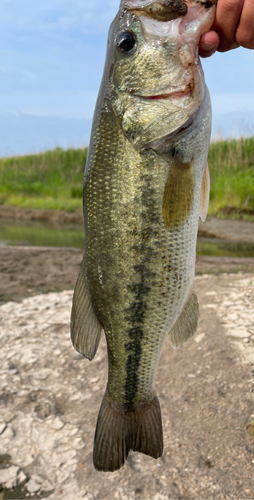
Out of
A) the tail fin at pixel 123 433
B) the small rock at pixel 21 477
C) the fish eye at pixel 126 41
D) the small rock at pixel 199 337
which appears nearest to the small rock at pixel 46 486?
the small rock at pixel 21 477

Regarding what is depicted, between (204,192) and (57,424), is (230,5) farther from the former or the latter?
(57,424)

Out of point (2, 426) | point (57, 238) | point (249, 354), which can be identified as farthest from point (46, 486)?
point (57, 238)

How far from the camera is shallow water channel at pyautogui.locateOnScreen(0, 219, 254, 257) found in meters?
10.2

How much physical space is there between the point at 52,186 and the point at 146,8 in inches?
746

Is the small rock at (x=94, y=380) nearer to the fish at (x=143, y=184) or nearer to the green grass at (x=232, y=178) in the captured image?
the fish at (x=143, y=184)

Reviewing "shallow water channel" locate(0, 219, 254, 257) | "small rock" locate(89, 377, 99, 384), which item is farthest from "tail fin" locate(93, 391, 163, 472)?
"shallow water channel" locate(0, 219, 254, 257)

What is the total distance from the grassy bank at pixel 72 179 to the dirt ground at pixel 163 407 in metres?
8.39

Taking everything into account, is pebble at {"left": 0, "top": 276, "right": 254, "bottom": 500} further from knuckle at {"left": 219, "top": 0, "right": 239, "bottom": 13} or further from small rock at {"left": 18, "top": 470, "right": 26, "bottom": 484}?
knuckle at {"left": 219, "top": 0, "right": 239, "bottom": 13}

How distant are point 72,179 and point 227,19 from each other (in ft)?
61.6

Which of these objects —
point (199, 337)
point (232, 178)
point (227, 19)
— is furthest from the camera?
point (232, 178)

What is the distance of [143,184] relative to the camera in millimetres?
1608

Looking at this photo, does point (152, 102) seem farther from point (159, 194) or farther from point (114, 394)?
point (114, 394)

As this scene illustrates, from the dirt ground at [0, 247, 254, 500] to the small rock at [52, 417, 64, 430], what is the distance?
2 centimetres

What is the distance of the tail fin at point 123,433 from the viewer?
1.80 m
